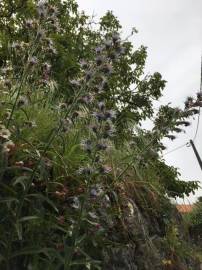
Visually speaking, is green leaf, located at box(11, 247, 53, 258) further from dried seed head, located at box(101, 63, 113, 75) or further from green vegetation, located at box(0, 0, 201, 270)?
dried seed head, located at box(101, 63, 113, 75)

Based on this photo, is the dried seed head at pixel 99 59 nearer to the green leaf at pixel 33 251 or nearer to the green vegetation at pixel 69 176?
the green vegetation at pixel 69 176

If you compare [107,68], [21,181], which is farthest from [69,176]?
[107,68]

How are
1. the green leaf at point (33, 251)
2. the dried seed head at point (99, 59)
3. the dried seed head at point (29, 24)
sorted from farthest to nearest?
1. the dried seed head at point (29, 24)
2. the dried seed head at point (99, 59)
3. the green leaf at point (33, 251)

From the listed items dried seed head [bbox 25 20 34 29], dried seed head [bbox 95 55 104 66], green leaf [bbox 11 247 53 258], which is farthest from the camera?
dried seed head [bbox 25 20 34 29]

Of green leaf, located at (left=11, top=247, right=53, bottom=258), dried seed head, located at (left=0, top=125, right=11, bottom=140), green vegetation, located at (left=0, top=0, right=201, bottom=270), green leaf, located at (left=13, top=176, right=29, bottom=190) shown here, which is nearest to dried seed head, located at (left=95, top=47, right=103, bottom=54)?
green vegetation, located at (left=0, top=0, right=201, bottom=270)

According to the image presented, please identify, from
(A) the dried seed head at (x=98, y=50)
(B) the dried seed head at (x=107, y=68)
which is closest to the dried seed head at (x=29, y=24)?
(A) the dried seed head at (x=98, y=50)

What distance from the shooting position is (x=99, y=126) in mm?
3977

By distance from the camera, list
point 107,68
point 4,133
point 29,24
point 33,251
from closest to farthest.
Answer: point 33,251, point 107,68, point 4,133, point 29,24

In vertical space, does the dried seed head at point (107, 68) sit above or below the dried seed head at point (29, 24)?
below

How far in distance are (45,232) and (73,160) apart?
105 cm

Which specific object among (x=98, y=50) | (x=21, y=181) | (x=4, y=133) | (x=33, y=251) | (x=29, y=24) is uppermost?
(x=29, y=24)

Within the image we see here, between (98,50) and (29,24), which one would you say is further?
(29,24)

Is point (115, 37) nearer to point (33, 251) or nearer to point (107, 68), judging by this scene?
point (107, 68)

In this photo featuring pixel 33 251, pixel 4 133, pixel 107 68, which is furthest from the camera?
pixel 4 133
